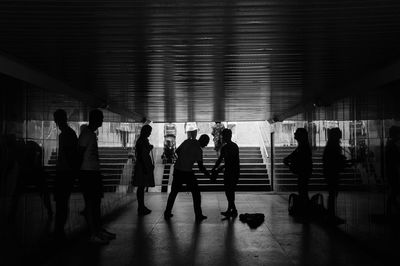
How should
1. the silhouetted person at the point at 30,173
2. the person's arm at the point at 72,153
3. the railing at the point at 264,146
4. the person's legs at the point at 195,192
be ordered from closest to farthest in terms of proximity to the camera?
1. the silhouetted person at the point at 30,173
2. the person's arm at the point at 72,153
3. the person's legs at the point at 195,192
4. the railing at the point at 264,146

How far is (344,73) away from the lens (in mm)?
8250

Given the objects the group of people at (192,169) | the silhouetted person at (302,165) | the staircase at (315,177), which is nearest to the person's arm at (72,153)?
the group of people at (192,169)

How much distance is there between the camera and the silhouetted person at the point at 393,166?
5.93 m

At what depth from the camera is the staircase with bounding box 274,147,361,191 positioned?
319 inches

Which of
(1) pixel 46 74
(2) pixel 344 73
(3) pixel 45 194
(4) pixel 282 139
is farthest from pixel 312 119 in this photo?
(3) pixel 45 194

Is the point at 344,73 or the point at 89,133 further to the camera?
the point at 344,73

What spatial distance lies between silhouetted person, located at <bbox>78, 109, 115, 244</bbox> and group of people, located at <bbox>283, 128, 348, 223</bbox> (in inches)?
159

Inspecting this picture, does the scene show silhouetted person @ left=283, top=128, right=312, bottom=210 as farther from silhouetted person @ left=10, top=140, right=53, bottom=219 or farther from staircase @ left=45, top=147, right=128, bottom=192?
silhouetted person @ left=10, top=140, right=53, bottom=219

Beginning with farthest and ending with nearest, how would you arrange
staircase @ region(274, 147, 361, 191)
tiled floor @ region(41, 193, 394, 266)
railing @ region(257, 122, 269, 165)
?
railing @ region(257, 122, 269, 165) < staircase @ region(274, 147, 361, 191) < tiled floor @ region(41, 193, 394, 266)

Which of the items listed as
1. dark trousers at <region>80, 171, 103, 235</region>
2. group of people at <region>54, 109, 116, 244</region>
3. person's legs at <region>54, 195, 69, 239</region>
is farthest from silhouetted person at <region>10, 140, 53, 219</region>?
dark trousers at <region>80, 171, 103, 235</region>

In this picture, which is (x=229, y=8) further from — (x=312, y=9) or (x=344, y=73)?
(x=344, y=73)

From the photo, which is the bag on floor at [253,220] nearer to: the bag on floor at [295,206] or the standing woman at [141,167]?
the bag on floor at [295,206]

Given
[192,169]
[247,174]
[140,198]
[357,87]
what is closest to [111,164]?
[140,198]

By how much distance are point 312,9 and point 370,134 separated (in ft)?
10.0
